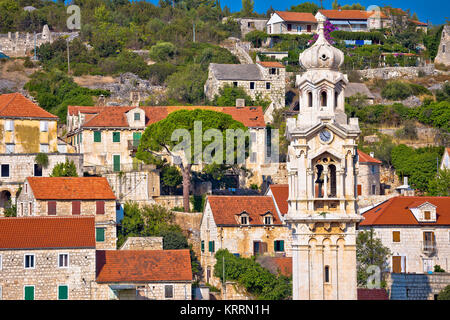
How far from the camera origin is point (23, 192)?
74438mm

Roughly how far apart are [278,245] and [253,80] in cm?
3570

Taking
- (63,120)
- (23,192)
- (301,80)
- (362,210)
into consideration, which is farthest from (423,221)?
(63,120)

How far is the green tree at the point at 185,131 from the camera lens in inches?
3145

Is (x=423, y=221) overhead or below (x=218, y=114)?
below

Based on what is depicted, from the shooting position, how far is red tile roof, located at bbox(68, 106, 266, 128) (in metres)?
86.8

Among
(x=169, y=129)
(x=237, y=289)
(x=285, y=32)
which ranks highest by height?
(x=285, y=32)

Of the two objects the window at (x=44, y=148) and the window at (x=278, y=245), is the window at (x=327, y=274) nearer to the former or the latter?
the window at (x=278, y=245)

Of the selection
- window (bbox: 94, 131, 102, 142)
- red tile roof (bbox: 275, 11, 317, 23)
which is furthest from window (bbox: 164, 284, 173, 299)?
red tile roof (bbox: 275, 11, 317, 23)

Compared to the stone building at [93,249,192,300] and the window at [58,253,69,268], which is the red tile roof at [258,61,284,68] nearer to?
the stone building at [93,249,192,300]

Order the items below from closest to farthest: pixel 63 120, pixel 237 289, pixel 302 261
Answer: pixel 302 261
pixel 237 289
pixel 63 120

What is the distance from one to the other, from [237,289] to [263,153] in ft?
78.8

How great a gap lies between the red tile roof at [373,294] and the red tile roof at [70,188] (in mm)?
21053

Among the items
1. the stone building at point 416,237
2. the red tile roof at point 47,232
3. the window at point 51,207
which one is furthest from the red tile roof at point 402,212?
the window at point 51,207

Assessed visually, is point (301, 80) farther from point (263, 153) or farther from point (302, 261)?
point (263, 153)
